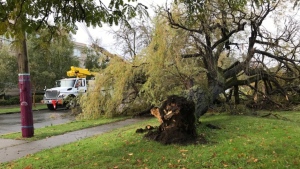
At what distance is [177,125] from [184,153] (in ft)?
4.45

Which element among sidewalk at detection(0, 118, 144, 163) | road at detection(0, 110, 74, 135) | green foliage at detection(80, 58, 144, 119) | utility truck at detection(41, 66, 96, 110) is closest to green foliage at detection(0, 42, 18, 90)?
utility truck at detection(41, 66, 96, 110)

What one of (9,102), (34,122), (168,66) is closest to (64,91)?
(9,102)

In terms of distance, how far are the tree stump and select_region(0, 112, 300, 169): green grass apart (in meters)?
0.32

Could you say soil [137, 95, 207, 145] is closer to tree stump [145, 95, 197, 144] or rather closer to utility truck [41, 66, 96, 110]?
tree stump [145, 95, 197, 144]

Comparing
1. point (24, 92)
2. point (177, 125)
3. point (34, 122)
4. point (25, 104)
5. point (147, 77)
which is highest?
point (147, 77)

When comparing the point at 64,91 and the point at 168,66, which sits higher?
the point at 168,66

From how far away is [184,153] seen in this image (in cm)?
661

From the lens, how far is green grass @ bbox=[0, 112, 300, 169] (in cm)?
589

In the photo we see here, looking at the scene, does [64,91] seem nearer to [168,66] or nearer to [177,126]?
[168,66]

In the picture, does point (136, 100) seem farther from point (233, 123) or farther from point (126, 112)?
point (233, 123)

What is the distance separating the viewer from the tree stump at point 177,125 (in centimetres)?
766

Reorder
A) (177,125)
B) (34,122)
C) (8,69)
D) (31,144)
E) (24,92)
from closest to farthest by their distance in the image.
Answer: (177,125) → (31,144) → (24,92) → (34,122) → (8,69)

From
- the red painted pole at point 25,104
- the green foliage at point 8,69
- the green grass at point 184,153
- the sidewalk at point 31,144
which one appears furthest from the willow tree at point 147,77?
the green foliage at point 8,69

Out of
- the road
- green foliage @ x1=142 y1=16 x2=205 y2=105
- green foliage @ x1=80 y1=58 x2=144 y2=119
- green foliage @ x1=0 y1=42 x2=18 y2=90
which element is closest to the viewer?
green foliage @ x1=142 y1=16 x2=205 y2=105
